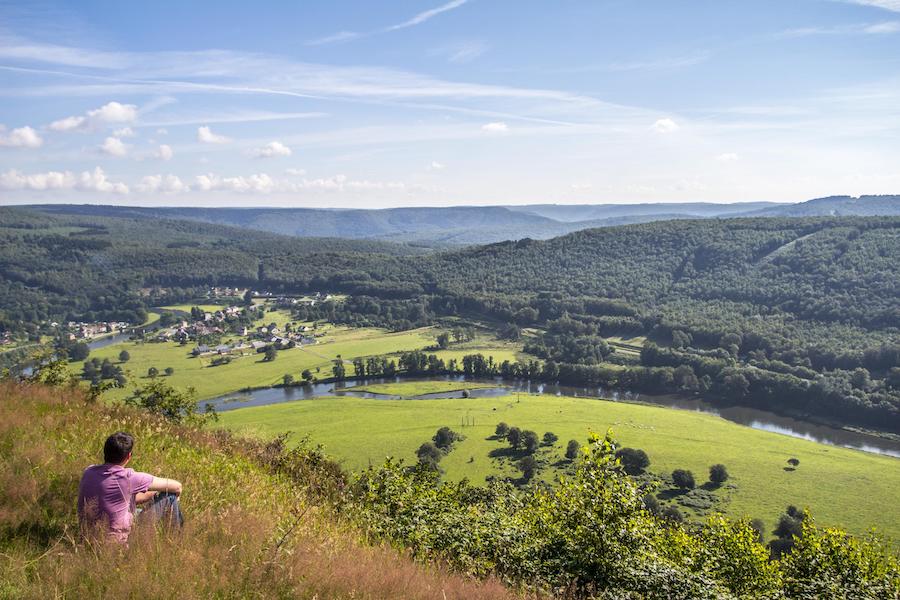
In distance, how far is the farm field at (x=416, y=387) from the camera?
70.4 meters

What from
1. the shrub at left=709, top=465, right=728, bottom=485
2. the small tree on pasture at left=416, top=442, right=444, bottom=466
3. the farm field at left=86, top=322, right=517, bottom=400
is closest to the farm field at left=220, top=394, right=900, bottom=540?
Result: the shrub at left=709, top=465, right=728, bottom=485

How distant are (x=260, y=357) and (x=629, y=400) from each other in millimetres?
56458

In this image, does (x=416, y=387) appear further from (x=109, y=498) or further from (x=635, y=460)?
(x=109, y=498)

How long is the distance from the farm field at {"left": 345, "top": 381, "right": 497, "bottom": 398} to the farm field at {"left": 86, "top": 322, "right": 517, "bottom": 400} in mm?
7898

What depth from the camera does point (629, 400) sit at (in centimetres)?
6850

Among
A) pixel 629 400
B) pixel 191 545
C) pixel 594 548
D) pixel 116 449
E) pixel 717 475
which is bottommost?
pixel 629 400

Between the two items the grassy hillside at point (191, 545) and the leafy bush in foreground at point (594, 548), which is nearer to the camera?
the grassy hillside at point (191, 545)

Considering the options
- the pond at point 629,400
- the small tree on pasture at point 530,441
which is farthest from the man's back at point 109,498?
the pond at point 629,400

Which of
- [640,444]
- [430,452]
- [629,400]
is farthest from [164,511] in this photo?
[629,400]

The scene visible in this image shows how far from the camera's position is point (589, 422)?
54.9 m

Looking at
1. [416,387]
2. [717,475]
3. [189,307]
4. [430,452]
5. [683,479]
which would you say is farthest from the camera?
[189,307]

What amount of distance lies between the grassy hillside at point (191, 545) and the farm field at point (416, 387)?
2452 inches

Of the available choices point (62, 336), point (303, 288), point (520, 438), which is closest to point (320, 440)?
point (520, 438)

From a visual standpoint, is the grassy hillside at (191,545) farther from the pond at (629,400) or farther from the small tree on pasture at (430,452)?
the pond at (629,400)
